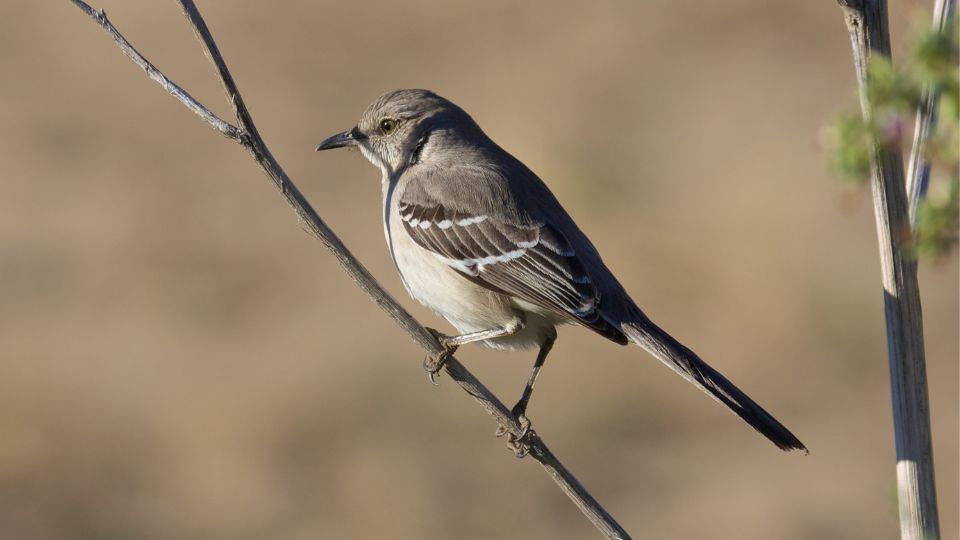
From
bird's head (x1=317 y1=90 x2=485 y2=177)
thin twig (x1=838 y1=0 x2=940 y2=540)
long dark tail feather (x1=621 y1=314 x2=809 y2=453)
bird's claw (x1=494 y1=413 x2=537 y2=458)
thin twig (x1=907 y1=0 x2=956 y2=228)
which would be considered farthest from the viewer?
bird's head (x1=317 y1=90 x2=485 y2=177)

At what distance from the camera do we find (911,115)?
5.11 ft

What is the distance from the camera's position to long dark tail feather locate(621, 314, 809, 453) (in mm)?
3701

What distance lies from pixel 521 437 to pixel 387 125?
2.12 metres

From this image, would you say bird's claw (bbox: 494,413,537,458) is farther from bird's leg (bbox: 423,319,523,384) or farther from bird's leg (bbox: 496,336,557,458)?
bird's leg (bbox: 423,319,523,384)

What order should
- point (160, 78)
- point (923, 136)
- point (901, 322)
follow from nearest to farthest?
point (923, 136) < point (901, 322) < point (160, 78)

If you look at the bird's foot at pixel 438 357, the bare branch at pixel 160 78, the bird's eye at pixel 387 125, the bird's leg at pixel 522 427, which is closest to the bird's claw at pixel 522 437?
the bird's leg at pixel 522 427

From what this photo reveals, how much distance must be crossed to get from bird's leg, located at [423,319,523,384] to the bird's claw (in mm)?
341

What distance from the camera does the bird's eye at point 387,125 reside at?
551 cm

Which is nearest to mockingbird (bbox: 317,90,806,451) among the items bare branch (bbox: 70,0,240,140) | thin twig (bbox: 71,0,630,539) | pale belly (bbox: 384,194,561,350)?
pale belly (bbox: 384,194,561,350)

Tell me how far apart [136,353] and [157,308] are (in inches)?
23.1

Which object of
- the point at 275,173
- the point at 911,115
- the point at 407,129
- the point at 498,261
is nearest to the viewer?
the point at 911,115

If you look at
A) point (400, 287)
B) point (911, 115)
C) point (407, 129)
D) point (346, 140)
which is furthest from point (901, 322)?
point (400, 287)

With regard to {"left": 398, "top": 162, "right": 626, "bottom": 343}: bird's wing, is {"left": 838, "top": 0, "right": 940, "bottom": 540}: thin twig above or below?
below

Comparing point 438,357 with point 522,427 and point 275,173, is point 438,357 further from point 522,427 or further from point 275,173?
point 275,173
